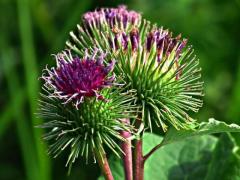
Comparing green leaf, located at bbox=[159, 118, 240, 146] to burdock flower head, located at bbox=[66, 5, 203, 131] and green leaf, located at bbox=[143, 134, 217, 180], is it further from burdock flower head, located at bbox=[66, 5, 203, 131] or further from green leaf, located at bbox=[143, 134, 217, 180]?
green leaf, located at bbox=[143, 134, 217, 180]

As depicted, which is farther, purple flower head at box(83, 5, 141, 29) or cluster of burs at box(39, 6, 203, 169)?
purple flower head at box(83, 5, 141, 29)

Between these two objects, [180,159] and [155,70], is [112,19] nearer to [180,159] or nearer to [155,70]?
[155,70]

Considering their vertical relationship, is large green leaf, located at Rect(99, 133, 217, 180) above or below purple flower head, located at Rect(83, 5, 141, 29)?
below

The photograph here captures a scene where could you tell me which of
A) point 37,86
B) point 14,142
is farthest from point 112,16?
point 14,142

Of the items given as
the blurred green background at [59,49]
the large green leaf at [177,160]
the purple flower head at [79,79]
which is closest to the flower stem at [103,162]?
the purple flower head at [79,79]

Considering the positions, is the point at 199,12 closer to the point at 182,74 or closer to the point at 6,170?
the point at 6,170

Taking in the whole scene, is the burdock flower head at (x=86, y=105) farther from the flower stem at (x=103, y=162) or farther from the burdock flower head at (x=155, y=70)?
the burdock flower head at (x=155, y=70)

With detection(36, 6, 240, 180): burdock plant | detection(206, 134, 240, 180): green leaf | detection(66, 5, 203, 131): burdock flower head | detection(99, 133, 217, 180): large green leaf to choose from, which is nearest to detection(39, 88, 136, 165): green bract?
detection(36, 6, 240, 180): burdock plant
